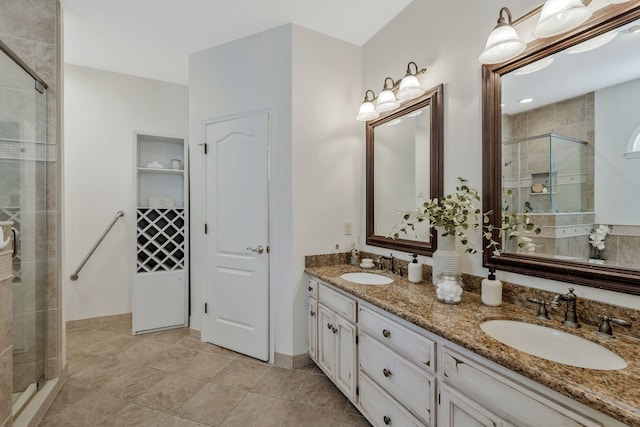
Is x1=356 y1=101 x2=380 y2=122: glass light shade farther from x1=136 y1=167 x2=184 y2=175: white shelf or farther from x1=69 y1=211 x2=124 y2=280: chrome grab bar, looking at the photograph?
x1=69 y1=211 x2=124 y2=280: chrome grab bar

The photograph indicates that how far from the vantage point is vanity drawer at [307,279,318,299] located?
2.23 m

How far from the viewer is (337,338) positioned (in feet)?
6.25

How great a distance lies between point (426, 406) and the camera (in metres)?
1.21

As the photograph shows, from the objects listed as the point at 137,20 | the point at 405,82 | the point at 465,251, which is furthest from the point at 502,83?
the point at 137,20

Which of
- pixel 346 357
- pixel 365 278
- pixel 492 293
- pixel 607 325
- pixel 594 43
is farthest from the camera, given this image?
pixel 365 278

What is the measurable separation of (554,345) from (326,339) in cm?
133

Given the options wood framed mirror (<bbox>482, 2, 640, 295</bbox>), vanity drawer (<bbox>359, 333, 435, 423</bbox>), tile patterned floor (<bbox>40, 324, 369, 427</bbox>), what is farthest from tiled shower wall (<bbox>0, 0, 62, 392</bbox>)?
wood framed mirror (<bbox>482, 2, 640, 295</bbox>)

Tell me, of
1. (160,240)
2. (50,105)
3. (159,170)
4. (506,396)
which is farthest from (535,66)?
(160,240)

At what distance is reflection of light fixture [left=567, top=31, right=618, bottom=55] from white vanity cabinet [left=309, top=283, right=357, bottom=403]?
1.60m

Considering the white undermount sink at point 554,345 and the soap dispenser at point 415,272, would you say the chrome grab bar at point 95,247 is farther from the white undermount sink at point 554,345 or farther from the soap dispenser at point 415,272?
the white undermount sink at point 554,345

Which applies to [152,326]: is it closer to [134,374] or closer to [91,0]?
[134,374]

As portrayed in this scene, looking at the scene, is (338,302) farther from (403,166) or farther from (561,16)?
(561,16)

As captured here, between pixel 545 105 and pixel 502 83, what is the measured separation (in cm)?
26

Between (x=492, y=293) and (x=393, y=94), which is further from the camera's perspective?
(x=393, y=94)
